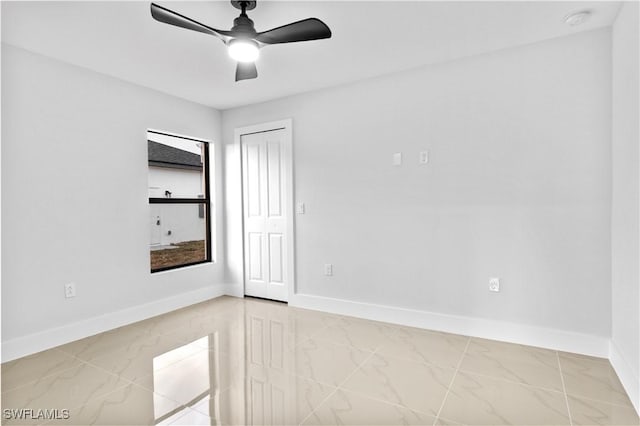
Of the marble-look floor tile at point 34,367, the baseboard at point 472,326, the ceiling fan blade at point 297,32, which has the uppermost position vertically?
the ceiling fan blade at point 297,32

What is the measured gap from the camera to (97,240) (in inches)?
128

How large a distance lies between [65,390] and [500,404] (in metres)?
2.70

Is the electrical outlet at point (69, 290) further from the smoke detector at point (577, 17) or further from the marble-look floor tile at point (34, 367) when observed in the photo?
the smoke detector at point (577, 17)

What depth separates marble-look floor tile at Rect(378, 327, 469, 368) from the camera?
104 inches

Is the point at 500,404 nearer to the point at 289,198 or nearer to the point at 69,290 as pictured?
the point at 289,198

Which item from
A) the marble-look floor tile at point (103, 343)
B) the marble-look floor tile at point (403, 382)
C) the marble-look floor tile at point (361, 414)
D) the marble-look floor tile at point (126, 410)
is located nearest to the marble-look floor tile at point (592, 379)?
the marble-look floor tile at point (403, 382)

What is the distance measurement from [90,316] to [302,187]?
7.96ft

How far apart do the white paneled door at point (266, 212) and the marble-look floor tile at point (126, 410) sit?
84.4 inches

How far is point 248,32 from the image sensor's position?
210cm

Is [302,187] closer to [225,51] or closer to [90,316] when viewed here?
[225,51]

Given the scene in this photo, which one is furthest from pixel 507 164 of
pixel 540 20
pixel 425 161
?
pixel 540 20

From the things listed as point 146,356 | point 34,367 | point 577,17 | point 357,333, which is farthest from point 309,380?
point 577,17

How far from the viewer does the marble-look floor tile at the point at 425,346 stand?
264 cm

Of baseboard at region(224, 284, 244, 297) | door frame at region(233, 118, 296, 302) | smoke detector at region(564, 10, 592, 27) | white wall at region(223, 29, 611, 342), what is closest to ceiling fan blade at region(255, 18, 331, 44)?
white wall at region(223, 29, 611, 342)
